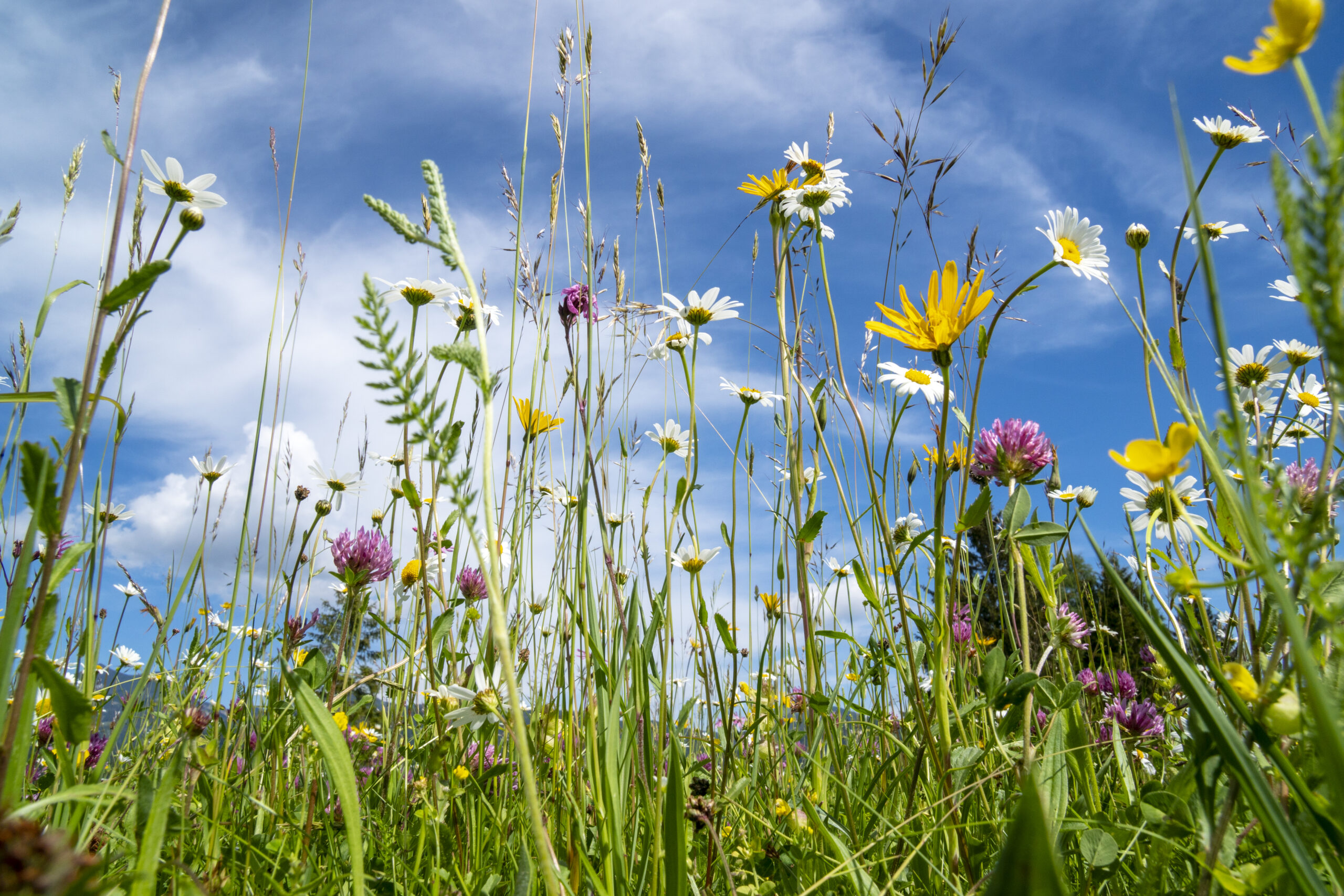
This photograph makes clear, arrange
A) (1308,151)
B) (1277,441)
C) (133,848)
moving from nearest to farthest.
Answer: (1308,151) < (133,848) < (1277,441)

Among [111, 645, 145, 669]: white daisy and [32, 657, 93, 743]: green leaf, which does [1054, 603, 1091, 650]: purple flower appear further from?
[111, 645, 145, 669]: white daisy

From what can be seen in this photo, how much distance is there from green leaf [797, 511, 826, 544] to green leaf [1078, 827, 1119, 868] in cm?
42

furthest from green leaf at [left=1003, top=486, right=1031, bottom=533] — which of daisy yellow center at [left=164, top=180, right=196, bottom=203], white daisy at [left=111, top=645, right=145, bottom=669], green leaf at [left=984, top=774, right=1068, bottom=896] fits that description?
white daisy at [left=111, top=645, right=145, bottom=669]

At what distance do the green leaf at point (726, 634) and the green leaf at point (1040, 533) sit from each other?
386 mm

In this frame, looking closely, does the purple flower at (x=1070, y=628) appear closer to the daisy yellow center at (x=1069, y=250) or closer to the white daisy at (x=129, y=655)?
the daisy yellow center at (x=1069, y=250)

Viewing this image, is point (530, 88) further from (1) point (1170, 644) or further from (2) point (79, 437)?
(1) point (1170, 644)

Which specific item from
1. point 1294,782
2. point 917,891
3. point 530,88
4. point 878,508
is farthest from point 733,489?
point 1294,782

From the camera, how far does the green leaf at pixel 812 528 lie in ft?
3.09

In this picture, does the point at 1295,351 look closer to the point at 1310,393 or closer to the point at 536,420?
the point at 1310,393

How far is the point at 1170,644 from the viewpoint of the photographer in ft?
1.27

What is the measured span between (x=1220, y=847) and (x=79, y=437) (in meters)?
0.84

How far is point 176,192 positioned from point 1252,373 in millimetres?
2125

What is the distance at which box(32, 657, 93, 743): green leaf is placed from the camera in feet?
1.46

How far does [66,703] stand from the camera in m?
0.47
